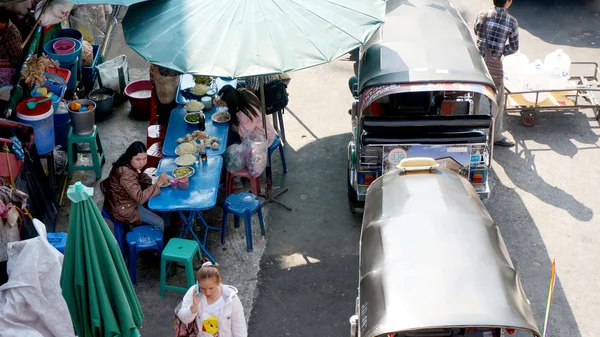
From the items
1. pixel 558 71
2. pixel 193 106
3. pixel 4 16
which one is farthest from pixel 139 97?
pixel 558 71

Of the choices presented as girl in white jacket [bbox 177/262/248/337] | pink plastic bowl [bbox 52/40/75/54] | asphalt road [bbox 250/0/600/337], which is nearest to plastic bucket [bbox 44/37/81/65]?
pink plastic bowl [bbox 52/40/75/54]

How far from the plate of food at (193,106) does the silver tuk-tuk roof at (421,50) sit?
2197 millimetres

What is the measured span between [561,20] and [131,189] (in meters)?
10.0

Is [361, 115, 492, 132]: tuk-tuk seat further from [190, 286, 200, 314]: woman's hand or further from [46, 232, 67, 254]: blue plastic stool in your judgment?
[46, 232, 67, 254]: blue plastic stool

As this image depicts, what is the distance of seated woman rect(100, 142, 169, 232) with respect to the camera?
26.3 ft

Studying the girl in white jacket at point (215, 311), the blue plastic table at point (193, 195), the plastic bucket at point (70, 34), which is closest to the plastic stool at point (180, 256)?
the blue plastic table at point (193, 195)

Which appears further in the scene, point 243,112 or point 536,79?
point 536,79

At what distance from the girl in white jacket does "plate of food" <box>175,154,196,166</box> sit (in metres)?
2.68

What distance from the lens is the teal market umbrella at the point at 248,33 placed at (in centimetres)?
794

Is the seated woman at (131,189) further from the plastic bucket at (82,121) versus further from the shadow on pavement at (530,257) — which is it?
the shadow on pavement at (530,257)

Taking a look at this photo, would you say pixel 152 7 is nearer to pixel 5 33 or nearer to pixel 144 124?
pixel 5 33

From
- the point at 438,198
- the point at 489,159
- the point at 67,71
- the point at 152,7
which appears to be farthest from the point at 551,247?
the point at 67,71

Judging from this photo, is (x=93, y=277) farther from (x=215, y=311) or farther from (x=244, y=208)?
(x=244, y=208)

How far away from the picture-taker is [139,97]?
1126 cm
